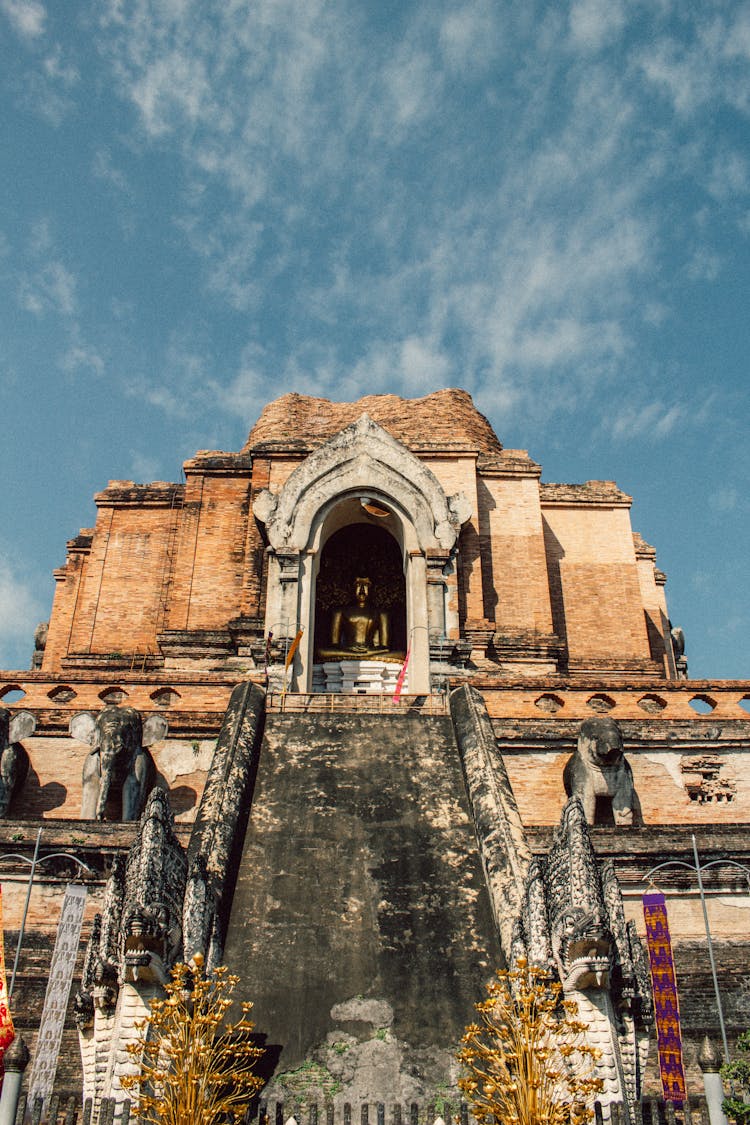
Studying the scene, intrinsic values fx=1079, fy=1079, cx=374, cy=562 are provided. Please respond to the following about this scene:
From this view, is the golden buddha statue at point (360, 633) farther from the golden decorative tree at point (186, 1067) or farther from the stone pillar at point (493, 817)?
the golden decorative tree at point (186, 1067)

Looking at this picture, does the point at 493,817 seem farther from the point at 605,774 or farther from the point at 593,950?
the point at 605,774

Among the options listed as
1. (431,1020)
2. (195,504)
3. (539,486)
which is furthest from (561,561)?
(431,1020)

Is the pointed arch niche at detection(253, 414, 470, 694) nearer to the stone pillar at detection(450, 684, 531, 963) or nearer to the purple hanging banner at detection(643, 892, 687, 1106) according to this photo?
the stone pillar at detection(450, 684, 531, 963)

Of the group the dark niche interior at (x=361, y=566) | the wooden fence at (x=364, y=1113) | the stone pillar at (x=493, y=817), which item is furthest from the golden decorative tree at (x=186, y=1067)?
the dark niche interior at (x=361, y=566)

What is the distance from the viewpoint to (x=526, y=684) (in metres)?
16.9

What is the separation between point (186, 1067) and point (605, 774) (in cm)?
825

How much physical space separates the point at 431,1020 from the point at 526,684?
8607 millimetres

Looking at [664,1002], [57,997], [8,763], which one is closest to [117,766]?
[8,763]

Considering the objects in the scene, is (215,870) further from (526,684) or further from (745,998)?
(526,684)

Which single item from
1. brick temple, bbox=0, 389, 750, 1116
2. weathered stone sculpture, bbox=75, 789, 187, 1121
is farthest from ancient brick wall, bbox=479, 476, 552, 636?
weathered stone sculpture, bbox=75, 789, 187, 1121

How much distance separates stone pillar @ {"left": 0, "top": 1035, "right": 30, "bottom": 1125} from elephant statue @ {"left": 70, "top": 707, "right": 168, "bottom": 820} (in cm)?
679

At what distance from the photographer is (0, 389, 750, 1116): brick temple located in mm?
9305

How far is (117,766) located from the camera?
44.8 ft

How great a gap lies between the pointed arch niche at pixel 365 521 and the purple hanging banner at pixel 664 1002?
8413mm
